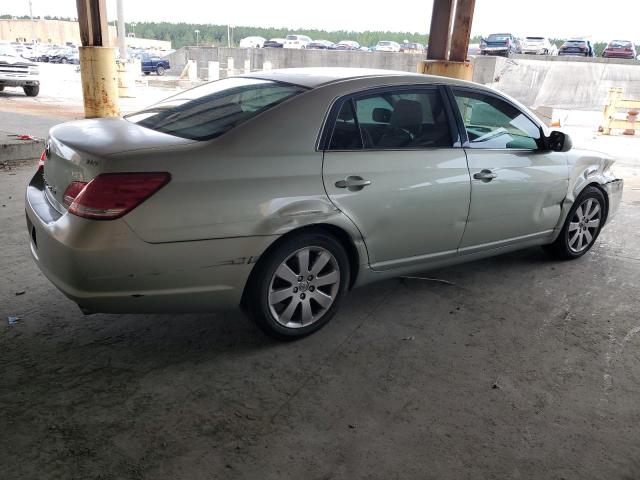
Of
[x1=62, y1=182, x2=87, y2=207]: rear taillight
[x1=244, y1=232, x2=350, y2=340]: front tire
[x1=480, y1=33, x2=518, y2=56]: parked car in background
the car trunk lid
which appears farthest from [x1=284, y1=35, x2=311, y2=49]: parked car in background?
[x1=62, y1=182, x2=87, y2=207]: rear taillight

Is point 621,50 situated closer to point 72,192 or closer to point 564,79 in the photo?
point 564,79

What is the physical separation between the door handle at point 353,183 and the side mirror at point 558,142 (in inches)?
75.7

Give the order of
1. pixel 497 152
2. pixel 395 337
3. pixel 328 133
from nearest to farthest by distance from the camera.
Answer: pixel 328 133 < pixel 395 337 < pixel 497 152

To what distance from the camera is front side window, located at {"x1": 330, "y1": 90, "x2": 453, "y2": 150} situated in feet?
11.1

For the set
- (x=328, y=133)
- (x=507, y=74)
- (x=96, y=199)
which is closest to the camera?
(x=96, y=199)

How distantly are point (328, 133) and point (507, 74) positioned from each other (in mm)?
31451

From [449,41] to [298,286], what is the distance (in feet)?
24.8

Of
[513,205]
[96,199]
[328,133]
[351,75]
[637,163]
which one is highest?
[351,75]

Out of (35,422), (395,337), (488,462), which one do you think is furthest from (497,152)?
(35,422)

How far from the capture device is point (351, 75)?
3.63 meters

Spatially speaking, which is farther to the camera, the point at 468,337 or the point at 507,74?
the point at 507,74

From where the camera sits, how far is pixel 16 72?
1731 cm

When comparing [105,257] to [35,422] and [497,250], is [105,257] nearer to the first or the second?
[35,422]

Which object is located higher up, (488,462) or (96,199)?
(96,199)
